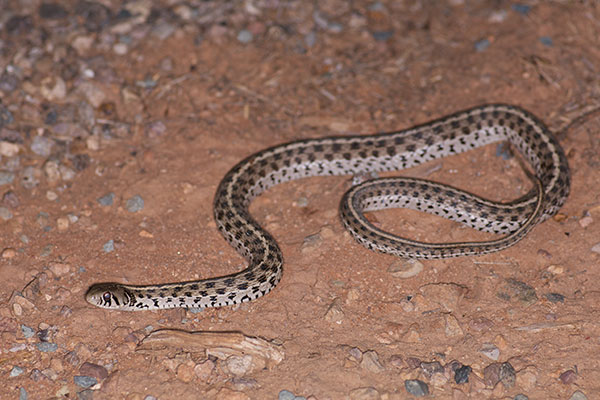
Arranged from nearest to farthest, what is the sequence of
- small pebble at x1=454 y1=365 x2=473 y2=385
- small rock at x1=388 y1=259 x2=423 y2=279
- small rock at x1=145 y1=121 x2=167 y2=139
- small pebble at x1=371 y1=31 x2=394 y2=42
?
small pebble at x1=454 y1=365 x2=473 y2=385, small rock at x1=388 y1=259 x2=423 y2=279, small rock at x1=145 y1=121 x2=167 y2=139, small pebble at x1=371 y1=31 x2=394 y2=42

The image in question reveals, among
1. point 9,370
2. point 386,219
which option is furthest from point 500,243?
point 9,370

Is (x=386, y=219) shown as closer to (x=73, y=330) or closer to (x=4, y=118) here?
(x=73, y=330)

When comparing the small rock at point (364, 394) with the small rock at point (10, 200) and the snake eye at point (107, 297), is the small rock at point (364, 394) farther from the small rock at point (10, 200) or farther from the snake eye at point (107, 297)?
the small rock at point (10, 200)

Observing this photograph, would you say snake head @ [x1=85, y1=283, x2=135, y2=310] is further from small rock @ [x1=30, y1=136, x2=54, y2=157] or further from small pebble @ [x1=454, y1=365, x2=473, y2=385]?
small pebble @ [x1=454, y1=365, x2=473, y2=385]

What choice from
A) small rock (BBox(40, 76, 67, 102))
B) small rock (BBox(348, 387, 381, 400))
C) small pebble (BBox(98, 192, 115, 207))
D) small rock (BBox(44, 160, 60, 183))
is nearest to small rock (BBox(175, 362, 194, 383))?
small rock (BBox(348, 387, 381, 400))

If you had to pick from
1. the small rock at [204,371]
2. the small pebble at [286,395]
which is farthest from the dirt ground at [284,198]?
the small pebble at [286,395]
